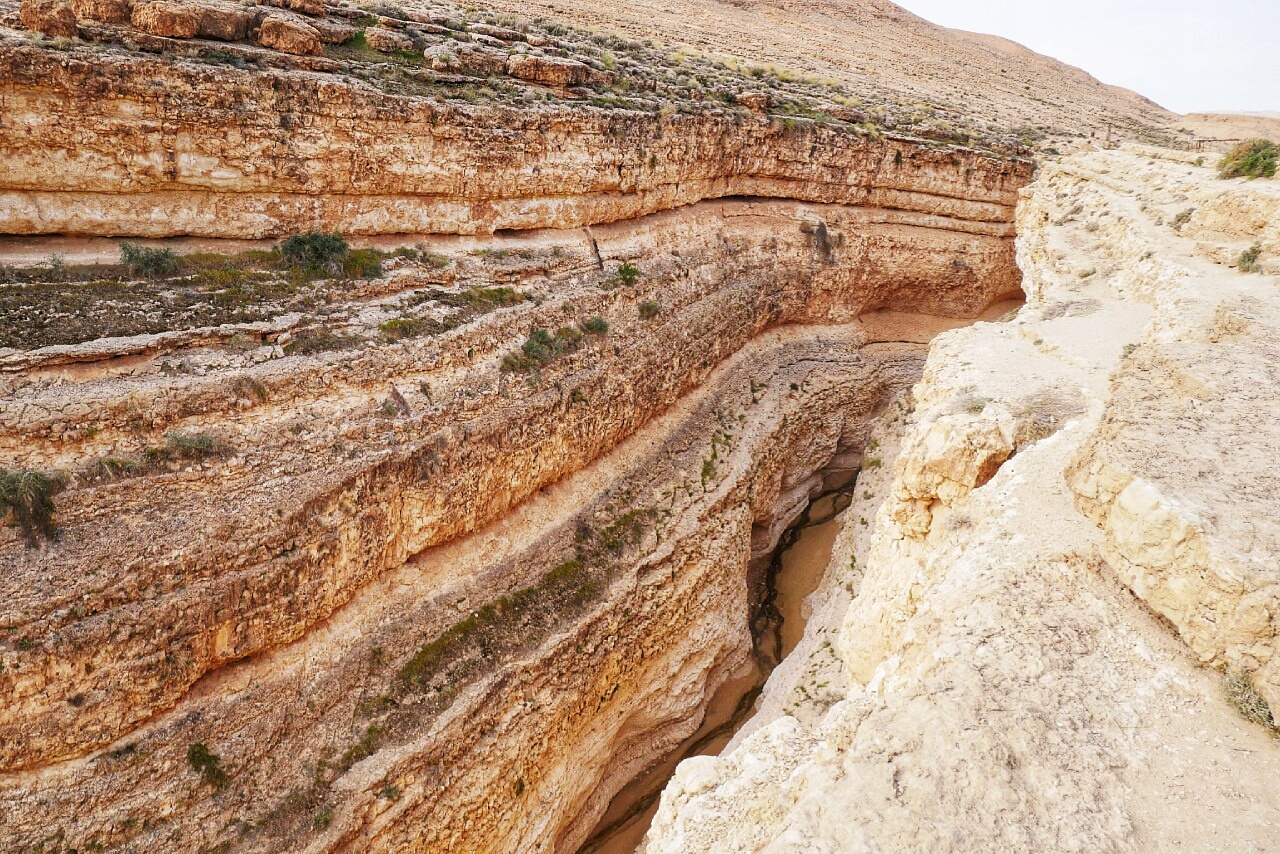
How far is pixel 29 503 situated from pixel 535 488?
7.26 m

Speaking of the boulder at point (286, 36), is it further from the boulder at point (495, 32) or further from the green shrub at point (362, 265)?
the boulder at point (495, 32)

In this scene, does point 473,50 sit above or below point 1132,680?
above

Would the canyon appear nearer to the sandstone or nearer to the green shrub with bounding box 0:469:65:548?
the green shrub with bounding box 0:469:65:548

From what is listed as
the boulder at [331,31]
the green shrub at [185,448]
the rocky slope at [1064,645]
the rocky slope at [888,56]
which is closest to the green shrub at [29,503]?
the green shrub at [185,448]

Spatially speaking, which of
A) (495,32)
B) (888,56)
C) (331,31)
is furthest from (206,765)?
(888,56)

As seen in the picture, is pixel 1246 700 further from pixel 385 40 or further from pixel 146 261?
pixel 385 40

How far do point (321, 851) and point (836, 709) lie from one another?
7327 millimetres

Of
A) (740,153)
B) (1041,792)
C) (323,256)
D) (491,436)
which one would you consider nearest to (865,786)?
(1041,792)

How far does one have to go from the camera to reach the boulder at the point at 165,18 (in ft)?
36.4

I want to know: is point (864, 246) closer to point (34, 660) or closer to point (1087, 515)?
point (1087, 515)

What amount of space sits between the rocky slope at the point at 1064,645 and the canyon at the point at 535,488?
0.03m

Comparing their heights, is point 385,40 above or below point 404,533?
above

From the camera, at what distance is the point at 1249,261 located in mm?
12336

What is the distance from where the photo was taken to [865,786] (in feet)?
14.6
